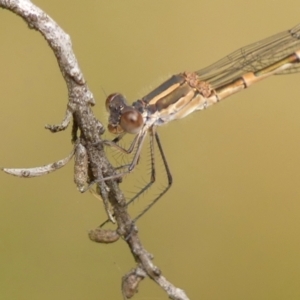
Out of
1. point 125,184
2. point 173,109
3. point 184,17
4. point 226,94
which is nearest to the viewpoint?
point 173,109

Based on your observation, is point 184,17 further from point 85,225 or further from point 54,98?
point 85,225

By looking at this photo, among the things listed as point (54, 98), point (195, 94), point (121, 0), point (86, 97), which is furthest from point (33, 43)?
point (86, 97)

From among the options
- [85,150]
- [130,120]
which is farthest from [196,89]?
[85,150]

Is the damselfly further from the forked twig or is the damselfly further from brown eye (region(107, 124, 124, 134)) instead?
the forked twig

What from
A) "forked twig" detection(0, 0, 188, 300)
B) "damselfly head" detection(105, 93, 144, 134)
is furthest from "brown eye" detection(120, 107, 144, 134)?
"forked twig" detection(0, 0, 188, 300)

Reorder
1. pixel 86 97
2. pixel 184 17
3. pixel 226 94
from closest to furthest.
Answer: pixel 86 97, pixel 226 94, pixel 184 17

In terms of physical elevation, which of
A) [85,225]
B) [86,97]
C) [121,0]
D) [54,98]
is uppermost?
[121,0]

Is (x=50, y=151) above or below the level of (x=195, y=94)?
above

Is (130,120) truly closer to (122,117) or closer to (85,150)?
(122,117)
